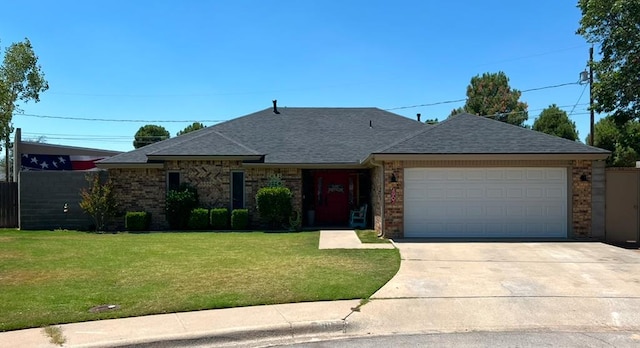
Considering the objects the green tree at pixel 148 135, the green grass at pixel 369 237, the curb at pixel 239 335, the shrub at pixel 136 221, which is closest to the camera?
the curb at pixel 239 335

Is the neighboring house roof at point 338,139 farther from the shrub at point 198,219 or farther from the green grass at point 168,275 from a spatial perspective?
the green grass at point 168,275

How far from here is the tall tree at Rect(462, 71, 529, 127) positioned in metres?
44.5

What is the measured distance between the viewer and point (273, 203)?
16.2m

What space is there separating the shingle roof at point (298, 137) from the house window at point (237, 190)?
99 centimetres

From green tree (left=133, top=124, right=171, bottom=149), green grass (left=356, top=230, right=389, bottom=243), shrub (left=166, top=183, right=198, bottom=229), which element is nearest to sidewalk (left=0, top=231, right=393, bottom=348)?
green grass (left=356, top=230, right=389, bottom=243)

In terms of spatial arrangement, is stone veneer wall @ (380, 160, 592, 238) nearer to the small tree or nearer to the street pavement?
the street pavement

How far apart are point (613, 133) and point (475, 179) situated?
1013 inches

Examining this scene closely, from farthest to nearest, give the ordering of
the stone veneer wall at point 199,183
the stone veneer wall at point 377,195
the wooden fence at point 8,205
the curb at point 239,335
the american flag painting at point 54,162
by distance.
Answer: the american flag painting at point 54,162 → the wooden fence at point 8,205 → the stone veneer wall at point 199,183 → the stone veneer wall at point 377,195 → the curb at point 239,335

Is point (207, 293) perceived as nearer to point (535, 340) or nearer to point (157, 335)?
point (157, 335)

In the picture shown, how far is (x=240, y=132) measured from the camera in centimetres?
2016

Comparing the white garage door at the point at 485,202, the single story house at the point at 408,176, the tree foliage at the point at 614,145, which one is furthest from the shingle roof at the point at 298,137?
the tree foliage at the point at 614,145

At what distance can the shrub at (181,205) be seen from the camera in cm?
1659

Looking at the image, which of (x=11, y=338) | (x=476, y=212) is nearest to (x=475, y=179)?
(x=476, y=212)

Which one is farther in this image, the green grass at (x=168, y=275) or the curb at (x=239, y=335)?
the green grass at (x=168, y=275)
